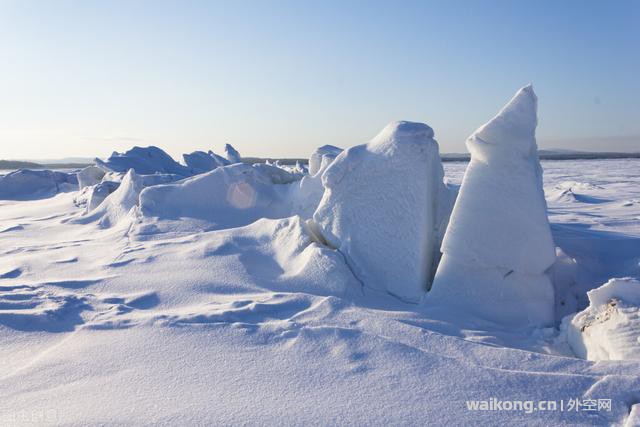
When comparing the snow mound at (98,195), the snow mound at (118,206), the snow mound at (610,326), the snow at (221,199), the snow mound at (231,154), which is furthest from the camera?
the snow mound at (231,154)

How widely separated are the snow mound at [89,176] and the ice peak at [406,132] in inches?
395

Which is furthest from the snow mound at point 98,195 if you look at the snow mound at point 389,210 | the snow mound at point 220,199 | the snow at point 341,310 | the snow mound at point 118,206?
the snow mound at point 389,210

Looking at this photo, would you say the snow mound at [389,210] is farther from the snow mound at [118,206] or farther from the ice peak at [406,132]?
the snow mound at [118,206]

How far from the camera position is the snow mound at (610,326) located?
7.50ft

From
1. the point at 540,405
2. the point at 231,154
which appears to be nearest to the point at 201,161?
the point at 231,154

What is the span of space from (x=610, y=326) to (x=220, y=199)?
450cm

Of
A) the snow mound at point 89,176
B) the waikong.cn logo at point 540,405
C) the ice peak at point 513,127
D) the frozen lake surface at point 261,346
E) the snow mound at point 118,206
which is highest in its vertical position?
the ice peak at point 513,127

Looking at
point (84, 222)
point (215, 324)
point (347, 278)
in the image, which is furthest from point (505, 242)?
point (84, 222)

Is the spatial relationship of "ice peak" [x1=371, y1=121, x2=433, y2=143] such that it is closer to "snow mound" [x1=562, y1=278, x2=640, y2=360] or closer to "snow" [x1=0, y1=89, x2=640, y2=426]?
"snow" [x1=0, y1=89, x2=640, y2=426]

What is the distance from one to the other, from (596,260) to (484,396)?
2.91m

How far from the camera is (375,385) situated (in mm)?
2000

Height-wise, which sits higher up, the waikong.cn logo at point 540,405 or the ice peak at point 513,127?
the ice peak at point 513,127

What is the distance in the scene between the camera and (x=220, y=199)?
19.0 ft

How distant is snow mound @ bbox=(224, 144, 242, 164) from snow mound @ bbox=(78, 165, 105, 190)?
4.31 metres
